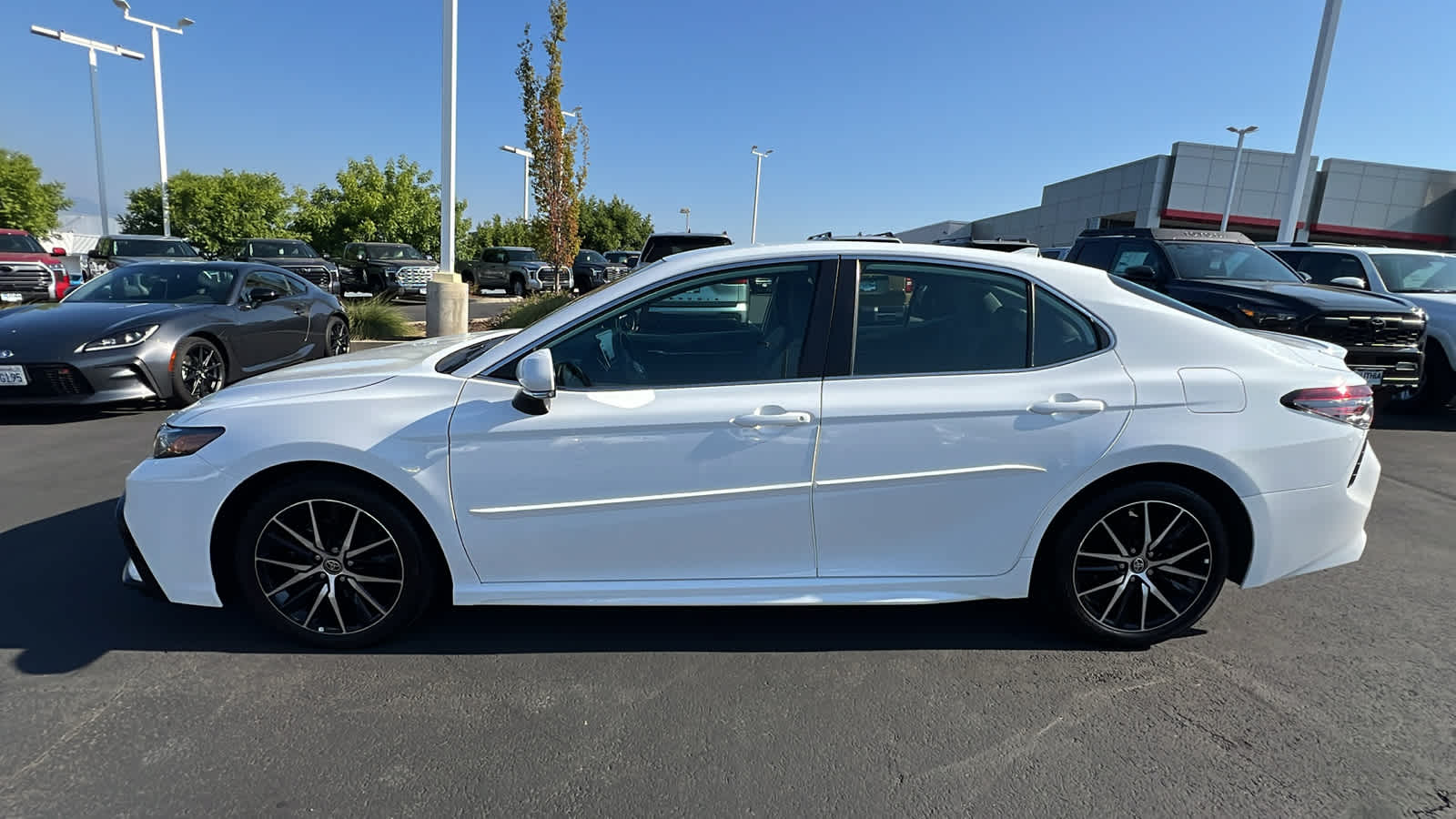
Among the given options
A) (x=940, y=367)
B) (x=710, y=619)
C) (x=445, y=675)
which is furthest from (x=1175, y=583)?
(x=445, y=675)

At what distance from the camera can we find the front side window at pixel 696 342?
2.83m

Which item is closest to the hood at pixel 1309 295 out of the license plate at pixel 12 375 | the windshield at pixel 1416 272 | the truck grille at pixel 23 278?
the windshield at pixel 1416 272

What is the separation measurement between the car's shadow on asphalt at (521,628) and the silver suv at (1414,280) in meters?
7.61

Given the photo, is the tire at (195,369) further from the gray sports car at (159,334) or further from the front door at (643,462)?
the front door at (643,462)

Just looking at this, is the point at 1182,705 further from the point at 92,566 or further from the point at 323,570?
the point at 92,566

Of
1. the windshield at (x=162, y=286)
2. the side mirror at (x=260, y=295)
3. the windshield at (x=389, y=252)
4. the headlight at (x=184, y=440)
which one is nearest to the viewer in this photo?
the headlight at (x=184, y=440)

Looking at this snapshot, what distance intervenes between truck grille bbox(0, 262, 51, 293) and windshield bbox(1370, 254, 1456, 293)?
76.1ft

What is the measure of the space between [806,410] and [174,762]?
228 cm

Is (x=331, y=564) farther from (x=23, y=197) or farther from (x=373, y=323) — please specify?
(x=23, y=197)

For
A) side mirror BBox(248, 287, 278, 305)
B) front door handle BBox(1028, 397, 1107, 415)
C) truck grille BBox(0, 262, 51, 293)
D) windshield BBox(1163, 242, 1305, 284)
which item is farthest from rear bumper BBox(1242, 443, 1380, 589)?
truck grille BBox(0, 262, 51, 293)

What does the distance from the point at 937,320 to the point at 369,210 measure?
1300 inches

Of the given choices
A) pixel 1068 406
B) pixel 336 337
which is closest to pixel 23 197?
pixel 336 337

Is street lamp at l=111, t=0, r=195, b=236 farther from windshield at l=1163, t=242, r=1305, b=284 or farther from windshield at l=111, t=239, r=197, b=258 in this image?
windshield at l=1163, t=242, r=1305, b=284

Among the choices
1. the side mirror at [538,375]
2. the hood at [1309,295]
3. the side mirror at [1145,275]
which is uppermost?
the side mirror at [1145,275]
